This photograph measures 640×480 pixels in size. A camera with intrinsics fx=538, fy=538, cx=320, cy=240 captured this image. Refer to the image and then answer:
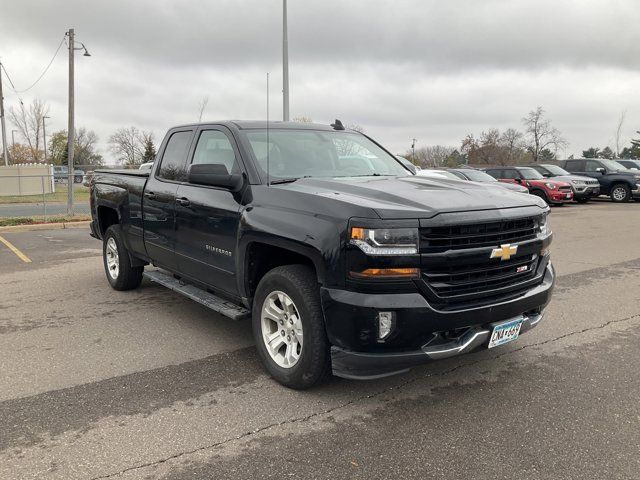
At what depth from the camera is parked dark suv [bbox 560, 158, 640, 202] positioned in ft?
74.5

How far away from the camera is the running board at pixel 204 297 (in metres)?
4.31

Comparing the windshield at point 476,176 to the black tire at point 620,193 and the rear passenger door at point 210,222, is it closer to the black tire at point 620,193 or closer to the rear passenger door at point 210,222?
the black tire at point 620,193

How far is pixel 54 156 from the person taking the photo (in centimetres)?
8294

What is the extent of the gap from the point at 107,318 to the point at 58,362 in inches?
48.6

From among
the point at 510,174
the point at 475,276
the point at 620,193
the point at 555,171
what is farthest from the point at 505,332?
the point at 620,193

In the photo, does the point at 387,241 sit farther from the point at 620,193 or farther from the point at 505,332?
the point at 620,193

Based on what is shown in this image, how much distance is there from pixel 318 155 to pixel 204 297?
5.32 ft

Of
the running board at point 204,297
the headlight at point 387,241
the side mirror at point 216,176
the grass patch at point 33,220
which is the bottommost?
the grass patch at point 33,220

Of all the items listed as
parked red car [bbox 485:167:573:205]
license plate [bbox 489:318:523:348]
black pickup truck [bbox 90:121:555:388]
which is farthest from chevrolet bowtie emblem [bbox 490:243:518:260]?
parked red car [bbox 485:167:573:205]

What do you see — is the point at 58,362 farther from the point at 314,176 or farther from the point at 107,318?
the point at 314,176

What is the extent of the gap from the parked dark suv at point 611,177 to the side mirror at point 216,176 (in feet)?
75.6

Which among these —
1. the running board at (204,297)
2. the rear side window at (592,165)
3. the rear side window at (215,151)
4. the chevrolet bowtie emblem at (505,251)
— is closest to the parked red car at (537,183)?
the rear side window at (592,165)

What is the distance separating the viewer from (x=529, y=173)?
73.4ft

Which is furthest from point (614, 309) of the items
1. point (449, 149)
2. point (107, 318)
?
point (449, 149)
